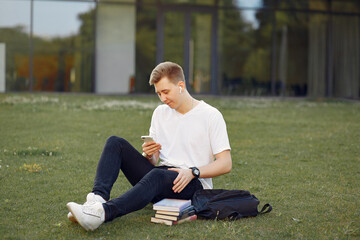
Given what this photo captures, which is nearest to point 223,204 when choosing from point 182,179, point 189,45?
point 182,179

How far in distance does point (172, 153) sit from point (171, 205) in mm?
704

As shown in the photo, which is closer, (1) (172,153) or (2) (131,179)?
(1) (172,153)

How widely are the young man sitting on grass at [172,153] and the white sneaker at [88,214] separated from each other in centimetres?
21

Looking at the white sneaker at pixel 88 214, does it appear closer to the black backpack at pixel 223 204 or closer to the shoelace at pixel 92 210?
the shoelace at pixel 92 210

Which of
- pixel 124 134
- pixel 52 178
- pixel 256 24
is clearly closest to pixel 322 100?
pixel 256 24

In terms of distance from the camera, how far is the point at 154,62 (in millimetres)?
22688

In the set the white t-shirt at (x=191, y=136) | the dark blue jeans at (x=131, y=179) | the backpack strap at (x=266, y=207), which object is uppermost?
the white t-shirt at (x=191, y=136)

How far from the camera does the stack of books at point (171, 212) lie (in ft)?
16.2

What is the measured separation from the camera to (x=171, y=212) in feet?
16.3

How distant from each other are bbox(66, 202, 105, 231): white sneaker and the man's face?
4.38 feet

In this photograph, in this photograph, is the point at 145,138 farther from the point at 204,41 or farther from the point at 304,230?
the point at 204,41

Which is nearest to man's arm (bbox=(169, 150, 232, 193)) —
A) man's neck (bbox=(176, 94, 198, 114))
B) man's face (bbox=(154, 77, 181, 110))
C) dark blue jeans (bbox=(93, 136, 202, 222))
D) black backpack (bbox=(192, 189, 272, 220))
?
dark blue jeans (bbox=(93, 136, 202, 222))

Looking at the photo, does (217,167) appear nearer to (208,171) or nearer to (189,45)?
(208,171)

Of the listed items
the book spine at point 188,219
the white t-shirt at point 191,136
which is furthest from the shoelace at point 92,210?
the white t-shirt at point 191,136
